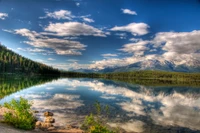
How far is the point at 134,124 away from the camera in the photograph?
79.4 feet

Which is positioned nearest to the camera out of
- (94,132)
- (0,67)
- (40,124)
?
A: (94,132)

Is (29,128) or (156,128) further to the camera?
(156,128)

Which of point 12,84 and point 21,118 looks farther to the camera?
point 12,84

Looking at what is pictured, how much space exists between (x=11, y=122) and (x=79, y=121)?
10.3 m

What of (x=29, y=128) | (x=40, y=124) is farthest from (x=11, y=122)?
(x=40, y=124)

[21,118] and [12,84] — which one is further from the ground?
[21,118]

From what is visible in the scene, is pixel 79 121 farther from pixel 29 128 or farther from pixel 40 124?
pixel 29 128

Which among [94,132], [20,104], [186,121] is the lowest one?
[186,121]

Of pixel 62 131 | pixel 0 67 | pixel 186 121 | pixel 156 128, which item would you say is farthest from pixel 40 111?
pixel 0 67

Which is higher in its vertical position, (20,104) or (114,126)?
(20,104)

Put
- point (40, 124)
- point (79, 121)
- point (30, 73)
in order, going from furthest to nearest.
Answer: point (30, 73) → point (79, 121) → point (40, 124)

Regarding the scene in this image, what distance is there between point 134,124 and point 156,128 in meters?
2.33

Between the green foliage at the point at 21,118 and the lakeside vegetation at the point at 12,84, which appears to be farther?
the lakeside vegetation at the point at 12,84

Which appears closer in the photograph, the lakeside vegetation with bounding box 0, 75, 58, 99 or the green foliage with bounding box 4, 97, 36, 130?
the green foliage with bounding box 4, 97, 36, 130
